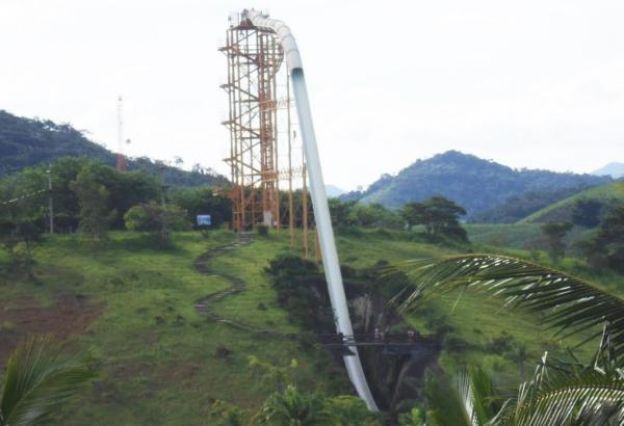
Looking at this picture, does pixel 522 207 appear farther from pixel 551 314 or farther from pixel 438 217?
pixel 551 314

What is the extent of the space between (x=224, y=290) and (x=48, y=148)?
48.3m

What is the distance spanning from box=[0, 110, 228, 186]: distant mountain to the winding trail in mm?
32424

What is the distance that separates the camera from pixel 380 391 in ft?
89.0

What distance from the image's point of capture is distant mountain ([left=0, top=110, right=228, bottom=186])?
73188 millimetres

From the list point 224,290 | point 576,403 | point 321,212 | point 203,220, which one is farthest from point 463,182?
point 576,403

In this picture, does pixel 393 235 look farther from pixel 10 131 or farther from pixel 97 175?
pixel 10 131

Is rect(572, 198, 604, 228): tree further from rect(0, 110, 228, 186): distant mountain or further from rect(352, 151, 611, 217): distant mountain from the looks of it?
rect(352, 151, 611, 217): distant mountain

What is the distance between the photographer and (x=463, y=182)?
5517 inches

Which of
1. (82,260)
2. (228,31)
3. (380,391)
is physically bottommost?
(380,391)

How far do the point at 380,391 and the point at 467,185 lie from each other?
114 metres

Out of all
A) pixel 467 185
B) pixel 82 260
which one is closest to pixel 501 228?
pixel 82 260

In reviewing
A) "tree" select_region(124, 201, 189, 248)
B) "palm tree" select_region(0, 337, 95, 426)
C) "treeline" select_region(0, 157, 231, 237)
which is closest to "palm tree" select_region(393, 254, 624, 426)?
"palm tree" select_region(0, 337, 95, 426)

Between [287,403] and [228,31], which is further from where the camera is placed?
[228,31]

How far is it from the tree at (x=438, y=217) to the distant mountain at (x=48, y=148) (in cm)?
2917
